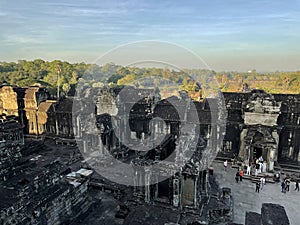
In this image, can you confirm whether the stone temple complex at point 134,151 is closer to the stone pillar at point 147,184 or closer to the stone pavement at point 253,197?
the stone pillar at point 147,184

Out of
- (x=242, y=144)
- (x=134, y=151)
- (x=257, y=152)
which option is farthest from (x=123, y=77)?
(x=257, y=152)

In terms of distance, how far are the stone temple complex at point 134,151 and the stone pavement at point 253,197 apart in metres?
1.08

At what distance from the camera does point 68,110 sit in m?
29.4

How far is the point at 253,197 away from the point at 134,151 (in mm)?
12474

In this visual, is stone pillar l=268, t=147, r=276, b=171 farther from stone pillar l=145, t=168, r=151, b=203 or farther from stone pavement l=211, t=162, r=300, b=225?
stone pillar l=145, t=168, r=151, b=203

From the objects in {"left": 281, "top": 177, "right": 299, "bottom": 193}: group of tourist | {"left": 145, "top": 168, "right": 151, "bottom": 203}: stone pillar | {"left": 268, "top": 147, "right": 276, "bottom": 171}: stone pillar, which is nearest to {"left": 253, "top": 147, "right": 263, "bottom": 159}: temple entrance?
{"left": 268, "top": 147, "right": 276, "bottom": 171}: stone pillar

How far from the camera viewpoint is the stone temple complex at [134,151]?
13.1 m

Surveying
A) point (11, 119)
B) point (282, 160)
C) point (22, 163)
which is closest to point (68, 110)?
point (11, 119)

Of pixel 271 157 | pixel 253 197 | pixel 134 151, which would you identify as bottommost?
pixel 253 197

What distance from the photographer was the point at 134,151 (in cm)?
2620

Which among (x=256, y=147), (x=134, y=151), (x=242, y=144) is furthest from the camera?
(x=134, y=151)

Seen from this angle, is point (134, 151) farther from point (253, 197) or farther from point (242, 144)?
point (253, 197)

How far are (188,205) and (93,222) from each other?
5.83 m

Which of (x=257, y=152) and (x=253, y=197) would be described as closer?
(x=253, y=197)
